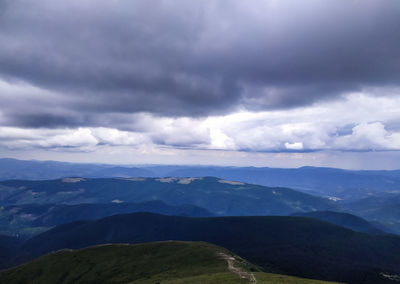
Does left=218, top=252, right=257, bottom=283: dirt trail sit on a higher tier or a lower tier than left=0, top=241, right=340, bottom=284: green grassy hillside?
higher

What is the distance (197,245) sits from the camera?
158375mm

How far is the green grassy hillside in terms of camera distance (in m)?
115

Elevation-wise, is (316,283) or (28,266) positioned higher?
(316,283)

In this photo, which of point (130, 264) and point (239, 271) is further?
point (130, 264)

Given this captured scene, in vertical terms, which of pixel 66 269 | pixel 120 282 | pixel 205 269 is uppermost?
pixel 205 269

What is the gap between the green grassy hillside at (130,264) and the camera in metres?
115

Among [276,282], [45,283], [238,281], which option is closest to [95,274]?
[45,283]

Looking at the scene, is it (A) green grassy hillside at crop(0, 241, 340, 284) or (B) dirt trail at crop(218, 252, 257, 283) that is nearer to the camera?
(B) dirt trail at crop(218, 252, 257, 283)

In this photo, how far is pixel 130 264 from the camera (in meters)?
145

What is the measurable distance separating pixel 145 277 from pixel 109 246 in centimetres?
8004

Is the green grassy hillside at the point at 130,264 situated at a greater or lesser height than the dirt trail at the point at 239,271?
lesser

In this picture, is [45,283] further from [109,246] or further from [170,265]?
[170,265]

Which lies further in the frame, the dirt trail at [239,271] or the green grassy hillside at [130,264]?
the green grassy hillside at [130,264]

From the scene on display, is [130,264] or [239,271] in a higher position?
[239,271]
